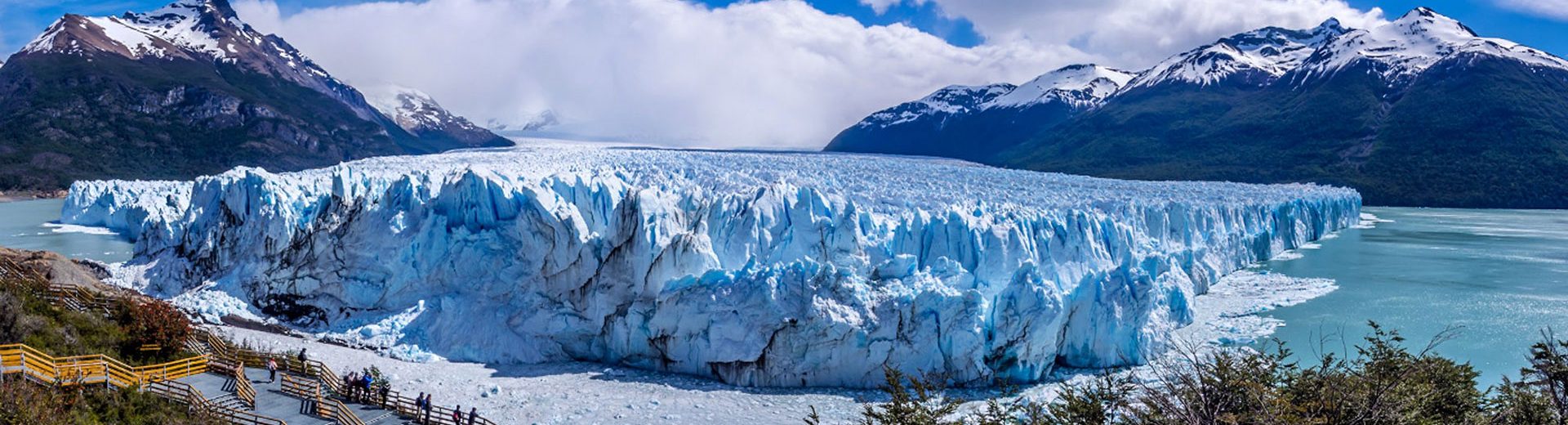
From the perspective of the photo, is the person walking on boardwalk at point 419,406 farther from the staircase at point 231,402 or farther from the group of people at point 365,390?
the staircase at point 231,402

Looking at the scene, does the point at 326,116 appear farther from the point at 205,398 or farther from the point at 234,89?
the point at 205,398

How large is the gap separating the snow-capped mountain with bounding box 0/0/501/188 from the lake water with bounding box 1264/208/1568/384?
233ft

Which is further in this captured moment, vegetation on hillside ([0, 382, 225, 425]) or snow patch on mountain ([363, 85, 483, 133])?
snow patch on mountain ([363, 85, 483, 133])

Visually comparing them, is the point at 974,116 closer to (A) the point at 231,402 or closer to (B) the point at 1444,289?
(B) the point at 1444,289

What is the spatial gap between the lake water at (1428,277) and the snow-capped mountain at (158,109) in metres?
19.2

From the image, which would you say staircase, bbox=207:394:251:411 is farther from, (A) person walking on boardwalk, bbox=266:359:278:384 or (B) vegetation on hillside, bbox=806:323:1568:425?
(B) vegetation on hillside, bbox=806:323:1568:425

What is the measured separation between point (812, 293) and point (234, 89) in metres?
83.2

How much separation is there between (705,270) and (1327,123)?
224 feet

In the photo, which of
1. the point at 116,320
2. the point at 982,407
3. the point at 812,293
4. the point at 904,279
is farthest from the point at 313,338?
the point at 982,407

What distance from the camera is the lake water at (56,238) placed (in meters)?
31.2

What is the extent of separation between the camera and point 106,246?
33094 millimetres

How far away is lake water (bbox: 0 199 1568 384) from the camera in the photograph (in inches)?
780

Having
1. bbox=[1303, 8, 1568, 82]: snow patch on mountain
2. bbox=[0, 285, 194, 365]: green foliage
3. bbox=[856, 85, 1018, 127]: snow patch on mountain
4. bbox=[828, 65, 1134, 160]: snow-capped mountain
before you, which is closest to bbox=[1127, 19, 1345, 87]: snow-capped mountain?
bbox=[1303, 8, 1568, 82]: snow patch on mountain

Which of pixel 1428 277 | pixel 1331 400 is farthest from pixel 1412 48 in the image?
pixel 1331 400
